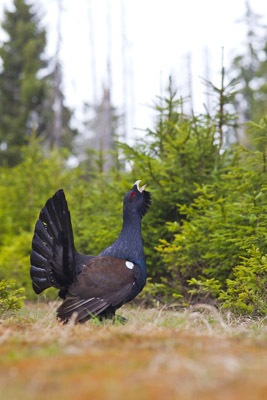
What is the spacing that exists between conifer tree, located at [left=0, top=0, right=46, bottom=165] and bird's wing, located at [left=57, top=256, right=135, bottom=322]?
19.9 meters

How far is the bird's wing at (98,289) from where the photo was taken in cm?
397

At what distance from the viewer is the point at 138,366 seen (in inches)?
75.0

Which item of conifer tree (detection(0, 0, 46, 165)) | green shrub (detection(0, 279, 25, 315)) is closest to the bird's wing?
green shrub (detection(0, 279, 25, 315))

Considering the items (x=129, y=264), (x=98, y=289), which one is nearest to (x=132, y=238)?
(x=129, y=264)

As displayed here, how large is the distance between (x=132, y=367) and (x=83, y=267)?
261 cm

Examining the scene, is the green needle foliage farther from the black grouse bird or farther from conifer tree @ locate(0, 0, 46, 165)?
conifer tree @ locate(0, 0, 46, 165)

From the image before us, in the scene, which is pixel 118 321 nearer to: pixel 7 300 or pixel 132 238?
pixel 132 238

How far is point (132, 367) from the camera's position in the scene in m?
1.88

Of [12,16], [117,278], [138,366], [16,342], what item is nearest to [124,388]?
[138,366]

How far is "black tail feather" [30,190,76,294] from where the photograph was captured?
4.34 meters

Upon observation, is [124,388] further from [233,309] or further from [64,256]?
[233,309]

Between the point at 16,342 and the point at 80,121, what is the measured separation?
133 ft

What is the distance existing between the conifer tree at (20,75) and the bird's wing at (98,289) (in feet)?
65.3

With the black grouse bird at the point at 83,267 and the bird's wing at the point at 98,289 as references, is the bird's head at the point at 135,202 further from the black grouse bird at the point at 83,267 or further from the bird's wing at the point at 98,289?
the bird's wing at the point at 98,289
